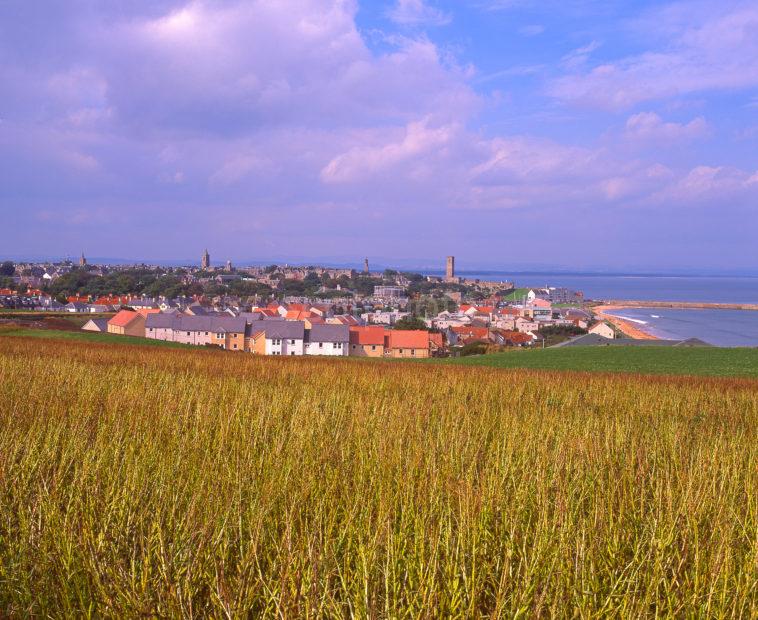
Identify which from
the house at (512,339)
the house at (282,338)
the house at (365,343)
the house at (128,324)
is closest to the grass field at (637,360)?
the house at (365,343)

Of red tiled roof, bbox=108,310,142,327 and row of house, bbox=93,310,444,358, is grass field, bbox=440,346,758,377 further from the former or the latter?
red tiled roof, bbox=108,310,142,327

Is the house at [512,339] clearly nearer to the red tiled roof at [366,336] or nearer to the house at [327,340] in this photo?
the red tiled roof at [366,336]

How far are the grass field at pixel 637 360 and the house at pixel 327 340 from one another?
59.1ft

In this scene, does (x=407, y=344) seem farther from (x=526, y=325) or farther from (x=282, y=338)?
(x=526, y=325)

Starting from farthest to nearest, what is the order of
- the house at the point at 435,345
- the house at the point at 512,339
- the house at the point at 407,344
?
the house at the point at 512,339
the house at the point at 435,345
the house at the point at 407,344

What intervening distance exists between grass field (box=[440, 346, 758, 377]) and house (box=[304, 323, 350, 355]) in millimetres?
18026

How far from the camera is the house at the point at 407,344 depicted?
47062 millimetres

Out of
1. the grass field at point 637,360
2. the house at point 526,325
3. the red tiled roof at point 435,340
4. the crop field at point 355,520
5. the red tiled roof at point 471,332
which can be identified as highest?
the crop field at point 355,520

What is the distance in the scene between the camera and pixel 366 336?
159 feet

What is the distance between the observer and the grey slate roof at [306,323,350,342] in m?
47.5

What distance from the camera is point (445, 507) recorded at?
4.04 m

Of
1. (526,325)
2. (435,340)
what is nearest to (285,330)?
(435,340)

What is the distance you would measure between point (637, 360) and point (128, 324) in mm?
41860

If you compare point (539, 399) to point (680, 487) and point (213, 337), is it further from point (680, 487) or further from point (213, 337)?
point (213, 337)
